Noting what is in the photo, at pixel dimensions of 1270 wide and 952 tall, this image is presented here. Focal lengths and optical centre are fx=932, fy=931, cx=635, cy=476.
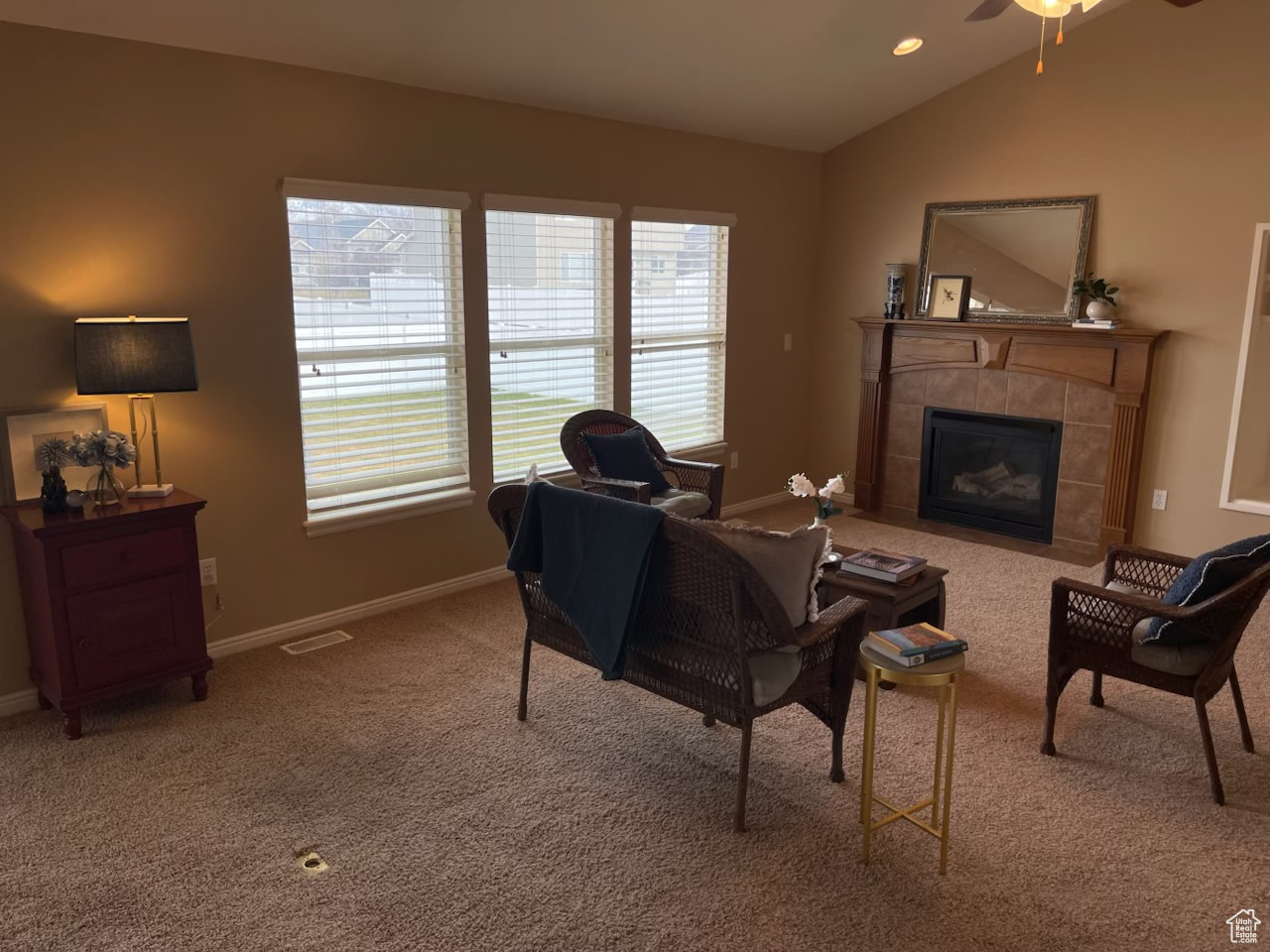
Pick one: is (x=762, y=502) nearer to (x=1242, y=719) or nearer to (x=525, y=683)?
(x=525, y=683)

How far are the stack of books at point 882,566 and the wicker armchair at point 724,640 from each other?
28.1 inches

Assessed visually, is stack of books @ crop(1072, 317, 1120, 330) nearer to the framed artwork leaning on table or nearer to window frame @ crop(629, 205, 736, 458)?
window frame @ crop(629, 205, 736, 458)

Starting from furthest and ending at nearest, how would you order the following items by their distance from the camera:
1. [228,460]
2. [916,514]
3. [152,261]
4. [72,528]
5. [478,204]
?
[916,514]
[478,204]
[228,460]
[152,261]
[72,528]

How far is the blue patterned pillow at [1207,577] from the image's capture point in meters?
2.82

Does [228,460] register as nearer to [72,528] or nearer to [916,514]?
[72,528]

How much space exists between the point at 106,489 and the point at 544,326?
2309 mm

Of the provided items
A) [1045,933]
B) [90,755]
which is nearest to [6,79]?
[90,755]

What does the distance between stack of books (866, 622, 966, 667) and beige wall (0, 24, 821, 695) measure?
108 inches

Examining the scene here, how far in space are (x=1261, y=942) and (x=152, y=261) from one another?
4.13 m

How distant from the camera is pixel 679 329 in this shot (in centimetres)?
581

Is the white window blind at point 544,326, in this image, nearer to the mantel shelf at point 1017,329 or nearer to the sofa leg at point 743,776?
the mantel shelf at point 1017,329

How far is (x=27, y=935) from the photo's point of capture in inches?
90.2

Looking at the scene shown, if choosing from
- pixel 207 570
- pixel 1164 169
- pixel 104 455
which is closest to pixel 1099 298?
pixel 1164 169

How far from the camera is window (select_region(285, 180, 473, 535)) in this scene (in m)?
4.09
